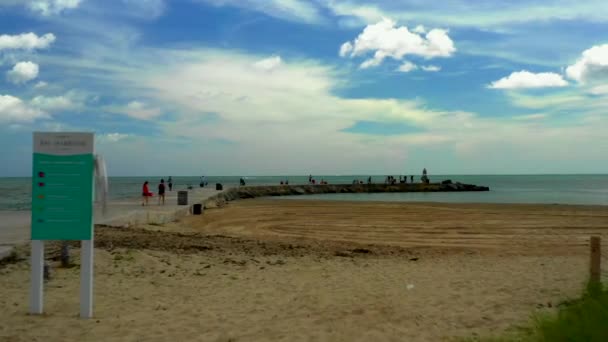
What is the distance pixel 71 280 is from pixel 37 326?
2.53 metres

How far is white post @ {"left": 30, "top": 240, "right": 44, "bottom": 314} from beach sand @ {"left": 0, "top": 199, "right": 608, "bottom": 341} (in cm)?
16

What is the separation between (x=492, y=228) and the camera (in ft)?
65.1

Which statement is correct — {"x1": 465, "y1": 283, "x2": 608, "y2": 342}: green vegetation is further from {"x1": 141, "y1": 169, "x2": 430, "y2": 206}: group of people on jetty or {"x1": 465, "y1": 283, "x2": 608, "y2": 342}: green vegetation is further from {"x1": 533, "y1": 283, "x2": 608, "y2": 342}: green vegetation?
{"x1": 141, "y1": 169, "x2": 430, "y2": 206}: group of people on jetty

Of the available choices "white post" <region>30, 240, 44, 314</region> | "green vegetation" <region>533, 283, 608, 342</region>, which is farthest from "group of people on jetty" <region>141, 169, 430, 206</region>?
"green vegetation" <region>533, 283, 608, 342</region>

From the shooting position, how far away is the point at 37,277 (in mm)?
6305

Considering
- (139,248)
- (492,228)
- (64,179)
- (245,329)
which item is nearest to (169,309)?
(245,329)

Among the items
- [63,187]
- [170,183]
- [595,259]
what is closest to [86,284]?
[63,187]

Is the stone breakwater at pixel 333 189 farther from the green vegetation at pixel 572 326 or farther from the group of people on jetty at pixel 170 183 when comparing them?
the green vegetation at pixel 572 326

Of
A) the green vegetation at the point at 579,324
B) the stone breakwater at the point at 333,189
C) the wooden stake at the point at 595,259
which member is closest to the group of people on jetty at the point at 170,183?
the stone breakwater at the point at 333,189

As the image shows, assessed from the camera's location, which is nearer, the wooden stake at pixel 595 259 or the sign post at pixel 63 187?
the sign post at pixel 63 187

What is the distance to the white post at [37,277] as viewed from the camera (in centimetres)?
627

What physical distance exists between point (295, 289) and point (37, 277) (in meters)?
3.69

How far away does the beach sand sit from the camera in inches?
237

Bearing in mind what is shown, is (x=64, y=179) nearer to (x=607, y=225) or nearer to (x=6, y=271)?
(x=6, y=271)
